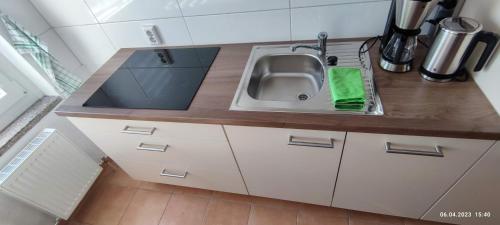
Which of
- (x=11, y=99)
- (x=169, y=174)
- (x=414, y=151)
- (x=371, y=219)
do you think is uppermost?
(x=11, y=99)

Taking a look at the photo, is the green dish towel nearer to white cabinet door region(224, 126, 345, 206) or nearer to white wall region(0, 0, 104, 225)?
white cabinet door region(224, 126, 345, 206)

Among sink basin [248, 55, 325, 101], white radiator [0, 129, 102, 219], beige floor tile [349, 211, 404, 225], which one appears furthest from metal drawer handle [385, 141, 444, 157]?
white radiator [0, 129, 102, 219]

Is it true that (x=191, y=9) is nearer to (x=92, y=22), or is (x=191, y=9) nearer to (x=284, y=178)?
(x=92, y=22)

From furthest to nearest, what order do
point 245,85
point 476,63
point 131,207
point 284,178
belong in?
point 131,207 → point 284,178 → point 245,85 → point 476,63

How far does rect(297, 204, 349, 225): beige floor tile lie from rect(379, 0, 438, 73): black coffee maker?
89cm

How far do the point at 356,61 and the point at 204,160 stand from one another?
86cm


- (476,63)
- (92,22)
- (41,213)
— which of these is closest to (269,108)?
(476,63)

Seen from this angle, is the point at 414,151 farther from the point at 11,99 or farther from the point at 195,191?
the point at 11,99

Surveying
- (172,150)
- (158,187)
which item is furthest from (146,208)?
(172,150)

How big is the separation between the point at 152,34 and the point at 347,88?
1.14 m

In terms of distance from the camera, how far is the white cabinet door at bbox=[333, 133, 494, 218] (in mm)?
760

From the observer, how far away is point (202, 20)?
124cm

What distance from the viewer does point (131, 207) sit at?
5.32 feet

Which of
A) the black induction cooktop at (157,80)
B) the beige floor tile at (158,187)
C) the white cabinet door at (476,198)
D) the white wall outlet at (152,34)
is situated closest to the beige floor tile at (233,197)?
the beige floor tile at (158,187)
